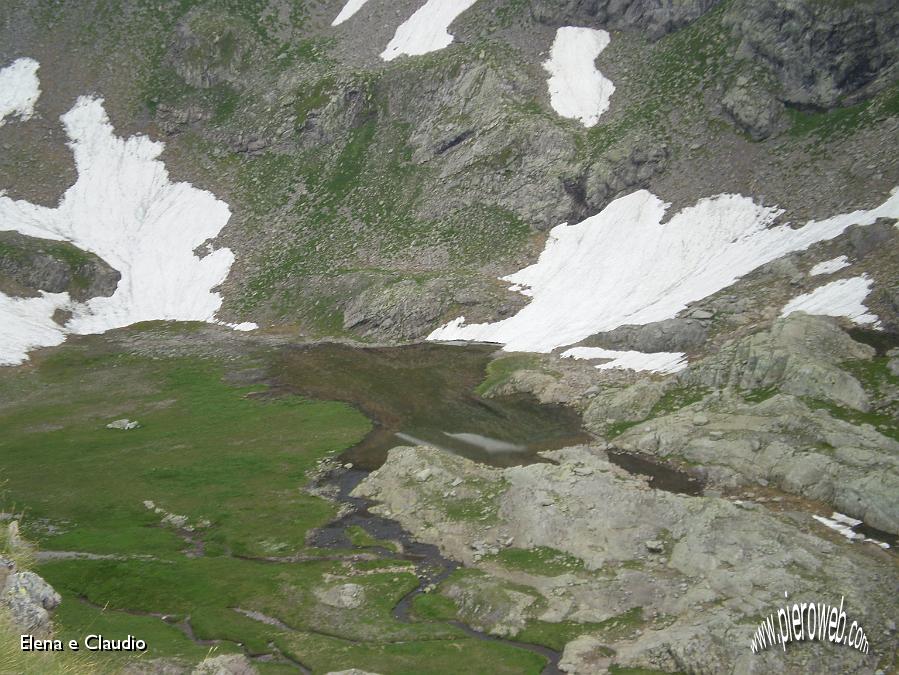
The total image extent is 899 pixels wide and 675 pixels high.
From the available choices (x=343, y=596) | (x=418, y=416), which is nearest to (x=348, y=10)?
(x=418, y=416)

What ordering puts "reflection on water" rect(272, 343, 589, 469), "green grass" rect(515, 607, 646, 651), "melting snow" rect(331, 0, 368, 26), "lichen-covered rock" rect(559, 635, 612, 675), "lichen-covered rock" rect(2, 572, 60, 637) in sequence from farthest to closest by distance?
"melting snow" rect(331, 0, 368, 26) → "reflection on water" rect(272, 343, 589, 469) → "green grass" rect(515, 607, 646, 651) → "lichen-covered rock" rect(559, 635, 612, 675) → "lichen-covered rock" rect(2, 572, 60, 637)

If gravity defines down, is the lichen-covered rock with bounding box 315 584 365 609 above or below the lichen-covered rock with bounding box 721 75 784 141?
below

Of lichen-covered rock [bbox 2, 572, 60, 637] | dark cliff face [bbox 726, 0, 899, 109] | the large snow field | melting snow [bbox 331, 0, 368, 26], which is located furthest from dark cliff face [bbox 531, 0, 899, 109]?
lichen-covered rock [bbox 2, 572, 60, 637]

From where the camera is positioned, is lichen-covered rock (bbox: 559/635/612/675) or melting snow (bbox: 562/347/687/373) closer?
lichen-covered rock (bbox: 559/635/612/675)

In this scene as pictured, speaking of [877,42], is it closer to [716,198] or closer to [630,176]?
[716,198]

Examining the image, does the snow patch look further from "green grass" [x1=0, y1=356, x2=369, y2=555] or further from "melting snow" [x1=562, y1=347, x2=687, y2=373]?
"melting snow" [x1=562, y1=347, x2=687, y2=373]

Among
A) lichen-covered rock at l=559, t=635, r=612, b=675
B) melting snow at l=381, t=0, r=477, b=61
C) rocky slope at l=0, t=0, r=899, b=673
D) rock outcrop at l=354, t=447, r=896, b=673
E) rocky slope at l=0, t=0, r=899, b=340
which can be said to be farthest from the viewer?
melting snow at l=381, t=0, r=477, b=61

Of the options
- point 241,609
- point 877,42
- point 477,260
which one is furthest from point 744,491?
point 877,42

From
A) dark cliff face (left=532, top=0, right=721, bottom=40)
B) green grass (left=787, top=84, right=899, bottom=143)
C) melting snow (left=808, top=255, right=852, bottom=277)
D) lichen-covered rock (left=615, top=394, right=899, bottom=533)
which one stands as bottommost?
lichen-covered rock (left=615, top=394, right=899, bottom=533)
